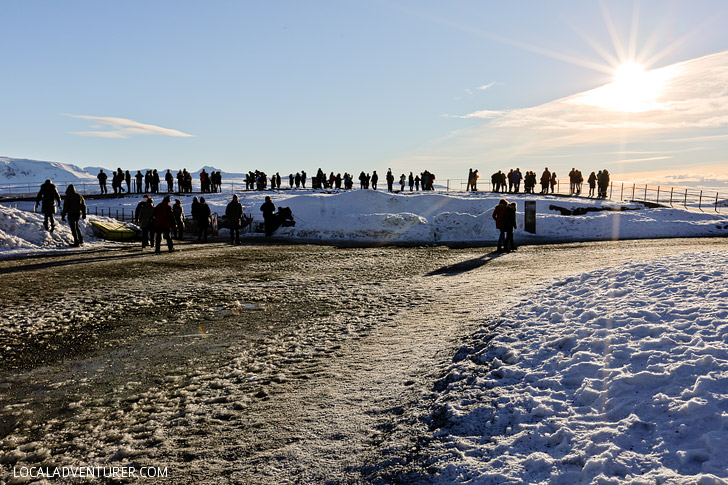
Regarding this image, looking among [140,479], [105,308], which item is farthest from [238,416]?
[105,308]

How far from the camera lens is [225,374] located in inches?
213

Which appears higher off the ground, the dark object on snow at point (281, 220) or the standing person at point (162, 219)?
the standing person at point (162, 219)

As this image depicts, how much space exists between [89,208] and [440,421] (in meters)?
37.2

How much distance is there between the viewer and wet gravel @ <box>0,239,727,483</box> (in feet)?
12.4

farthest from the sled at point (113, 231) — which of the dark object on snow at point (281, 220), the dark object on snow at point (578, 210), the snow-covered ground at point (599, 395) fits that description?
the dark object on snow at point (578, 210)

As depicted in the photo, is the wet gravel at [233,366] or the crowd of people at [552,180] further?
the crowd of people at [552,180]

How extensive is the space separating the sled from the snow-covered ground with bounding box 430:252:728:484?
1764 cm

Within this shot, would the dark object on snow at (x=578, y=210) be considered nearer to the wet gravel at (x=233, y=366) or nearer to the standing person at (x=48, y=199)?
the wet gravel at (x=233, y=366)

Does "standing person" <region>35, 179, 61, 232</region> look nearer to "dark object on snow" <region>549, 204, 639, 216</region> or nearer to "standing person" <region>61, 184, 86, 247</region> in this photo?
"standing person" <region>61, 184, 86, 247</region>

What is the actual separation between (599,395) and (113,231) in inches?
783

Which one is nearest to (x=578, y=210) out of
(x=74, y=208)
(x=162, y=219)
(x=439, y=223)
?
(x=439, y=223)

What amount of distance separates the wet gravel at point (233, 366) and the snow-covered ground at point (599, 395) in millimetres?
453

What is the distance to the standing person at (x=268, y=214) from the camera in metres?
22.0

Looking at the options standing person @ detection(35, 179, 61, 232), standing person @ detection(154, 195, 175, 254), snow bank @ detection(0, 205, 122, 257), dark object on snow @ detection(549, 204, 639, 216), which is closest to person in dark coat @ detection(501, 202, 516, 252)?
standing person @ detection(154, 195, 175, 254)
